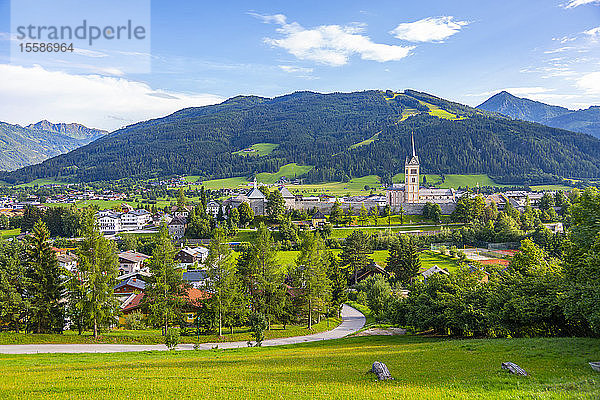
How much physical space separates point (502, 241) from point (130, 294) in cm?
6326

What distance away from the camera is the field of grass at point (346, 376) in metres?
11.6

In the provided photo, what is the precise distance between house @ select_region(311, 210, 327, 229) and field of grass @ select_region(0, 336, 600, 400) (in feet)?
226

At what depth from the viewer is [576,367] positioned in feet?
45.7

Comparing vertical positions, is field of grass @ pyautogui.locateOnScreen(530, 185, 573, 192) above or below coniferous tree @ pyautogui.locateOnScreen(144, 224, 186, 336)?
above

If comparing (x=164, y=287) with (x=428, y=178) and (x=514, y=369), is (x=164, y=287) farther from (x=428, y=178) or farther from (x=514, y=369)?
(x=428, y=178)

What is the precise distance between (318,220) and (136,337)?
65719mm

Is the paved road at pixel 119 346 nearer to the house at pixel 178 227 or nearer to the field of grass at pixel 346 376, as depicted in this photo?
the field of grass at pixel 346 376

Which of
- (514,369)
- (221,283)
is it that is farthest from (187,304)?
(514,369)

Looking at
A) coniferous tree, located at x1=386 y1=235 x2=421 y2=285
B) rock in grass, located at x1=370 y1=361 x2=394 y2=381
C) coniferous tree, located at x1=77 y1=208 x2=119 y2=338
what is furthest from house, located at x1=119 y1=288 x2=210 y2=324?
coniferous tree, located at x1=386 y1=235 x2=421 y2=285

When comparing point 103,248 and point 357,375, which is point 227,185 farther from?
point 357,375

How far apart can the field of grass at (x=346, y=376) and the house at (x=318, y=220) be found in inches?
2712

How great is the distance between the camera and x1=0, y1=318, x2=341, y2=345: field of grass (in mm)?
29156

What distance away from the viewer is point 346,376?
14219mm

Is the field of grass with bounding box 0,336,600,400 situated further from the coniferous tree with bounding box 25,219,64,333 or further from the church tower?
the church tower
